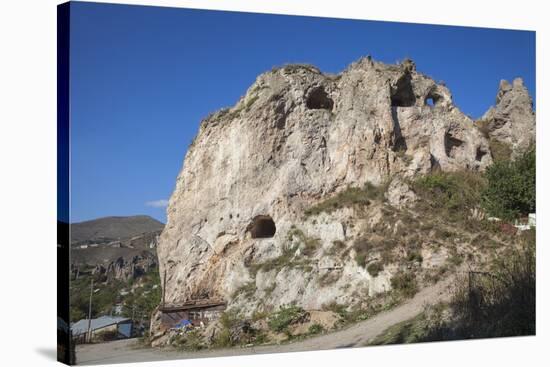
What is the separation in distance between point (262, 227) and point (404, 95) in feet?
17.8

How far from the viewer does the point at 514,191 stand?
1138 cm

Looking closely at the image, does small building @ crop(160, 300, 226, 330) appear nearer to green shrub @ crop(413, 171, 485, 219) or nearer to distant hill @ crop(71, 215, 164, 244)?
distant hill @ crop(71, 215, 164, 244)

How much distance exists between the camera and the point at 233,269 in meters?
12.9

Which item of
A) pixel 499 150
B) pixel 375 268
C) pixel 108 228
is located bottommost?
pixel 375 268

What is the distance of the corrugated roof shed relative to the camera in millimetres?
7565

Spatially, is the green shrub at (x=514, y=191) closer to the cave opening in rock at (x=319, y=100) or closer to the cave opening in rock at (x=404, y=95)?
the cave opening in rock at (x=404, y=95)

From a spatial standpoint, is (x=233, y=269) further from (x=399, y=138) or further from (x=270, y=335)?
(x=399, y=138)

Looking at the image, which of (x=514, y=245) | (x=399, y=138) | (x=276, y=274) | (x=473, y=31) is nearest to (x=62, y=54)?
(x=276, y=274)

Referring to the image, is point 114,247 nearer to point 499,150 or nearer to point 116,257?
point 116,257

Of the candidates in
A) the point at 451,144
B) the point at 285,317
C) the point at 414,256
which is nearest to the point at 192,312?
the point at 285,317

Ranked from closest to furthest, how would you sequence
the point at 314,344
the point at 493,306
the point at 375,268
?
the point at 314,344 < the point at 493,306 < the point at 375,268

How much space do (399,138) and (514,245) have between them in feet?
17.2

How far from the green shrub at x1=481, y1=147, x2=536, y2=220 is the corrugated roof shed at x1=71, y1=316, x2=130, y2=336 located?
747 centimetres

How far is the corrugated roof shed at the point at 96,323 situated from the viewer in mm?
7565
